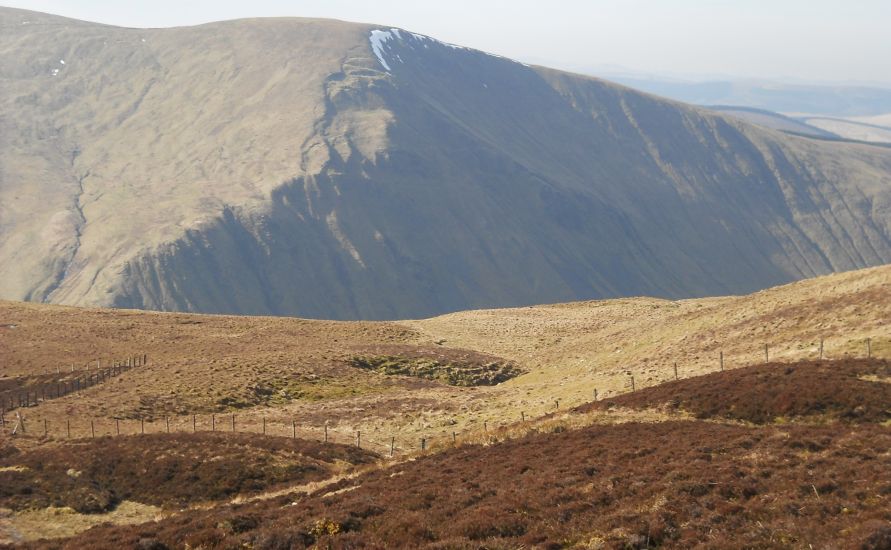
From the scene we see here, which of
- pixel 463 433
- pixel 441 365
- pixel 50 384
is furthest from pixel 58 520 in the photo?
pixel 441 365

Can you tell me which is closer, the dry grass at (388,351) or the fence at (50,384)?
the dry grass at (388,351)

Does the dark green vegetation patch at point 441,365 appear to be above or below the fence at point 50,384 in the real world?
below

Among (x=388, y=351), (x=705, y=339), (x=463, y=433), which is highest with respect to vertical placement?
(x=705, y=339)

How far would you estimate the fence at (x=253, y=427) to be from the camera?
47.9 meters

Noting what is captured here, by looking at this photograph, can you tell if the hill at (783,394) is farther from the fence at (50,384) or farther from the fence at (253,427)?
the fence at (50,384)

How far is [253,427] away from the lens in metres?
53.1

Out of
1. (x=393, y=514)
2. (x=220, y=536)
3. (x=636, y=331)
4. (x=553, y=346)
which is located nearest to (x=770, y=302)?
(x=636, y=331)

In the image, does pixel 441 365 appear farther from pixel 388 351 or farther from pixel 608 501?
pixel 608 501

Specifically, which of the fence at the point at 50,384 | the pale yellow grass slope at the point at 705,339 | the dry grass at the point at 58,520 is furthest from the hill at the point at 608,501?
the fence at the point at 50,384

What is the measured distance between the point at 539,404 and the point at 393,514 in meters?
29.2

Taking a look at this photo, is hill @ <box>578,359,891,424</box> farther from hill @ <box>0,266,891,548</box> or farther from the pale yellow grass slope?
the pale yellow grass slope

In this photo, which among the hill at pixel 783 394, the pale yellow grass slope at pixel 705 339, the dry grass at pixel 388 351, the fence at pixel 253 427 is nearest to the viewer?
the hill at pixel 783 394

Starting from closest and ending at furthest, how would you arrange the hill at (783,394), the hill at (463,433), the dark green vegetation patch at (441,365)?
the hill at (463,433) → the hill at (783,394) → the dark green vegetation patch at (441,365)

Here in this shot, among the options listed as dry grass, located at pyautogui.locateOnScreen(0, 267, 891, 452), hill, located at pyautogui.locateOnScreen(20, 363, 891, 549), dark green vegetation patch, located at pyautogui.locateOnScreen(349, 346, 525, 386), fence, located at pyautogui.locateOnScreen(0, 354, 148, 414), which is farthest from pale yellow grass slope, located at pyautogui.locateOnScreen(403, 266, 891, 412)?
fence, located at pyautogui.locateOnScreen(0, 354, 148, 414)
